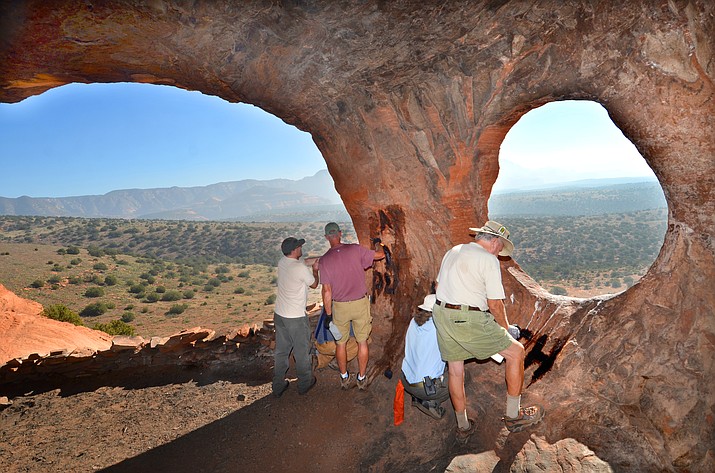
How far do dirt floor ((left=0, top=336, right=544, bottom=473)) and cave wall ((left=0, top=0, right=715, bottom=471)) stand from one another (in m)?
1.08

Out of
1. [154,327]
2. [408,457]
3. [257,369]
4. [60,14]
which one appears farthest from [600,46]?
[154,327]

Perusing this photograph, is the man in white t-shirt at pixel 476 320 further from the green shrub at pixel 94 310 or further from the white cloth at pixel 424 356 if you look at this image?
the green shrub at pixel 94 310

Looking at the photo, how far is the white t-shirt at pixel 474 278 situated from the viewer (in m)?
4.39

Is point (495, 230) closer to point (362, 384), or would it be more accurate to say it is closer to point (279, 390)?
point (362, 384)

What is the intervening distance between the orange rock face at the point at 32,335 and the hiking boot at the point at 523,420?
28.6 ft

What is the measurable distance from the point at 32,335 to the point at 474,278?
11.6 meters

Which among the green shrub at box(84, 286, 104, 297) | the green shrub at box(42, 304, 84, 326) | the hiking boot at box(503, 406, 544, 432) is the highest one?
→ the hiking boot at box(503, 406, 544, 432)

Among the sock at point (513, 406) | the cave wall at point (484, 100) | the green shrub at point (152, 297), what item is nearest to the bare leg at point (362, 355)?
the cave wall at point (484, 100)

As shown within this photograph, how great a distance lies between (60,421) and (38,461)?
118cm

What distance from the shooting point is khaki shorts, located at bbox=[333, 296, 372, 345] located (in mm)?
6094

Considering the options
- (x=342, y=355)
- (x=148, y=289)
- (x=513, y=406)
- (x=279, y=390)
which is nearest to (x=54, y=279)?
(x=148, y=289)

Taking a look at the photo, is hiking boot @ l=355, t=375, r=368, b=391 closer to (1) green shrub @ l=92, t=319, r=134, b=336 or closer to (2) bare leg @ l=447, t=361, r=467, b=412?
(2) bare leg @ l=447, t=361, r=467, b=412

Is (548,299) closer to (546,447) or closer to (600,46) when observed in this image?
(546,447)

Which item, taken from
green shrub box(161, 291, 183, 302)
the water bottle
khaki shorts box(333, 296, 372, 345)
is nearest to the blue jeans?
the water bottle
